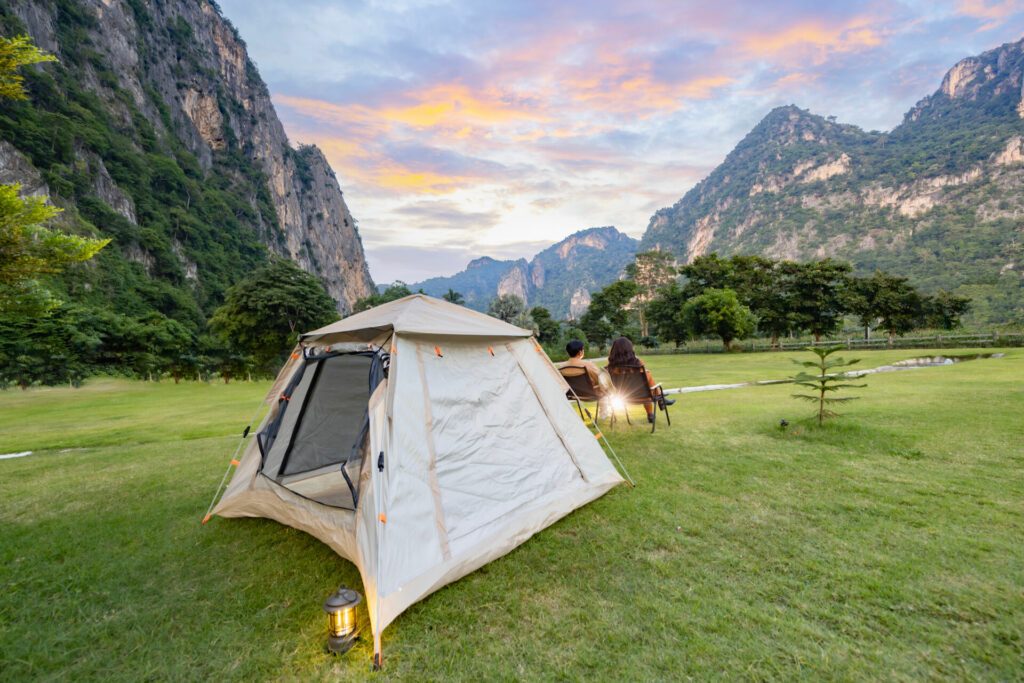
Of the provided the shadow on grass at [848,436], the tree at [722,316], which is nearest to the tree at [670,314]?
the tree at [722,316]

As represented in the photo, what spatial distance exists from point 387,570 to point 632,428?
564cm

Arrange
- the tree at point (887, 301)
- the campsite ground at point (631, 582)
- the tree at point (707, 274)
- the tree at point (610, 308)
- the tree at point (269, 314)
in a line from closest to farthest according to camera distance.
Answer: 1. the campsite ground at point (631, 582)
2. the tree at point (269, 314)
3. the tree at point (887, 301)
4. the tree at point (707, 274)
5. the tree at point (610, 308)

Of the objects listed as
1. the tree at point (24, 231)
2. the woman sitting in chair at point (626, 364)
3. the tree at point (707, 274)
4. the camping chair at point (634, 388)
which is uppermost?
the tree at point (707, 274)

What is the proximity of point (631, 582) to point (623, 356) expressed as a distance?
4.51 m

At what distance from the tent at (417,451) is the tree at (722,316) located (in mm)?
33252

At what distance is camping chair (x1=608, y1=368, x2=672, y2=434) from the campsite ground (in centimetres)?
134

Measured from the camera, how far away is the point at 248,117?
77938 millimetres

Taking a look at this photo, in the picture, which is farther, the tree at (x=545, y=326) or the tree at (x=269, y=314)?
the tree at (x=545, y=326)

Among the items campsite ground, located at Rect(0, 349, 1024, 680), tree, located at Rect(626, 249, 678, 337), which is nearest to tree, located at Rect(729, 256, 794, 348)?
tree, located at Rect(626, 249, 678, 337)

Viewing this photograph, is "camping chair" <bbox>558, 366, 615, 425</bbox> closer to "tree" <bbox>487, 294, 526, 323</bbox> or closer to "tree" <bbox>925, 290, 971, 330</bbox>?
"tree" <bbox>487, 294, 526, 323</bbox>

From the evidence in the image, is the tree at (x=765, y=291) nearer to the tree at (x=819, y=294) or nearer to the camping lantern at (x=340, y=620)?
the tree at (x=819, y=294)

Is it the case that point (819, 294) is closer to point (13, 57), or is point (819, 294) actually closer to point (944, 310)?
point (944, 310)

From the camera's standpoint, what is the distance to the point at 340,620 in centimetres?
238

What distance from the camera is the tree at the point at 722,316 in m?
33.4
